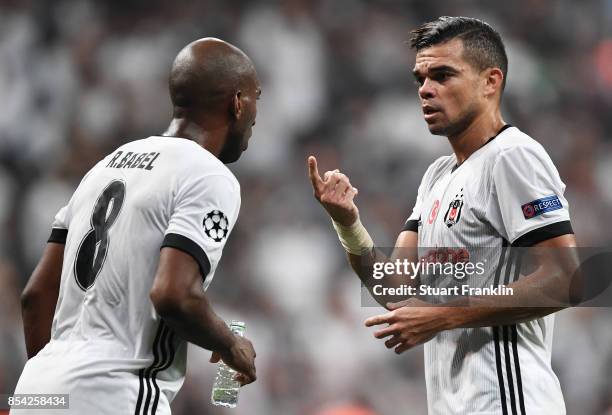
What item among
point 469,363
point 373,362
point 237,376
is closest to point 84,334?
point 237,376

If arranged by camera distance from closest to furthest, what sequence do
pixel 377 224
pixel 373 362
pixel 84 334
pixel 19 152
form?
pixel 84 334 < pixel 373 362 < pixel 377 224 < pixel 19 152

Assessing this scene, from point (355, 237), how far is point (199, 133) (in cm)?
103

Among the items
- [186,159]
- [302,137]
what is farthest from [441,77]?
[302,137]

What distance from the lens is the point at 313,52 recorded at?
30.8ft

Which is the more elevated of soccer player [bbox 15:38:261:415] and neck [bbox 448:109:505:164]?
neck [bbox 448:109:505:164]

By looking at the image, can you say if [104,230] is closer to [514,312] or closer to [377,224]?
[514,312]

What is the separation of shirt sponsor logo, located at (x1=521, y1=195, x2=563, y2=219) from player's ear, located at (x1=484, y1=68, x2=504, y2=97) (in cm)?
77

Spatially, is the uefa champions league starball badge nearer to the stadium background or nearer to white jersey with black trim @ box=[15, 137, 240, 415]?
white jersey with black trim @ box=[15, 137, 240, 415]

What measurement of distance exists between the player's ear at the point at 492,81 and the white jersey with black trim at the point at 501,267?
307 millimetres

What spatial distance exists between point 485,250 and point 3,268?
5.62 meters

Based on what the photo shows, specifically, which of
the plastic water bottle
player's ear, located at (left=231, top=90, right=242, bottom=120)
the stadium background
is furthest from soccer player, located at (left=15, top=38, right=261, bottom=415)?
the stadium background

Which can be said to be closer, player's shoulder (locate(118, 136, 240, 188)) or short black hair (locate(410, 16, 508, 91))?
player's shoulder (locate(118, 136, 240, 188))

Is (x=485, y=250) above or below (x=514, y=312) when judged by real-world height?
above

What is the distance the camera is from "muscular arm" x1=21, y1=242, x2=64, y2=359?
11.8 feet
